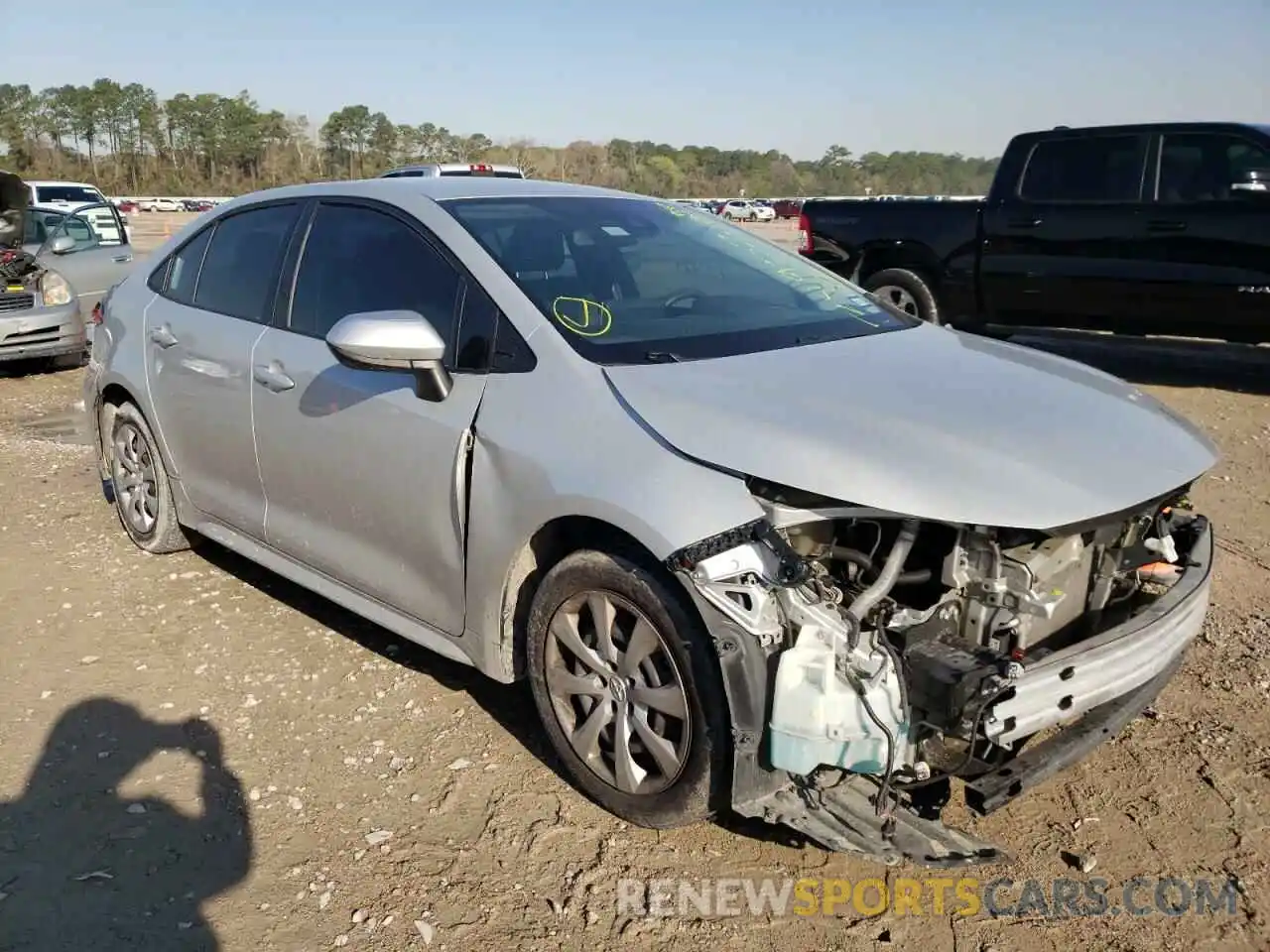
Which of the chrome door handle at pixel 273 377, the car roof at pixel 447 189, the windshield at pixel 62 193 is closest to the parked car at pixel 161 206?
the windshield at pixel 62 193

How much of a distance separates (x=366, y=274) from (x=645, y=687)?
1.84 meters

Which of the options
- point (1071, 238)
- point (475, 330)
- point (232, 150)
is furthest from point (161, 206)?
point (475, 330)

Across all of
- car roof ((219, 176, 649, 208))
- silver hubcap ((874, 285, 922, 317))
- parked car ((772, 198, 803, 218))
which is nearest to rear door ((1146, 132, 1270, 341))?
silver hubcap ((874, 285, 922, 317))

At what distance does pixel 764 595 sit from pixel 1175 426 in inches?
55.1

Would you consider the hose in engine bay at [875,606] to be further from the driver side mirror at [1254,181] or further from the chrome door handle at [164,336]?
the driver side mirror at [1254,181]

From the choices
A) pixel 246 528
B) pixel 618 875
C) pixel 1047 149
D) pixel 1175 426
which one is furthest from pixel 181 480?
pixel 1047 149

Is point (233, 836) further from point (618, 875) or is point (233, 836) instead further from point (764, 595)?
point (764, 595)

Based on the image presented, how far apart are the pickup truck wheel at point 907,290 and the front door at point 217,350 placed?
6.17m

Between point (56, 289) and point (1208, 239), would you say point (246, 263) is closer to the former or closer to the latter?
point (1208, 239)

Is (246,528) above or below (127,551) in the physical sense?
above

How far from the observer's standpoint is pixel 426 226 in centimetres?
352

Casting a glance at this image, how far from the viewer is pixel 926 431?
2609 millimetres

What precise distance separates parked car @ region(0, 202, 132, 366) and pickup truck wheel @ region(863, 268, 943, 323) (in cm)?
759

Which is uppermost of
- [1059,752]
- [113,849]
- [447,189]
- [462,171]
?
[462,171]
